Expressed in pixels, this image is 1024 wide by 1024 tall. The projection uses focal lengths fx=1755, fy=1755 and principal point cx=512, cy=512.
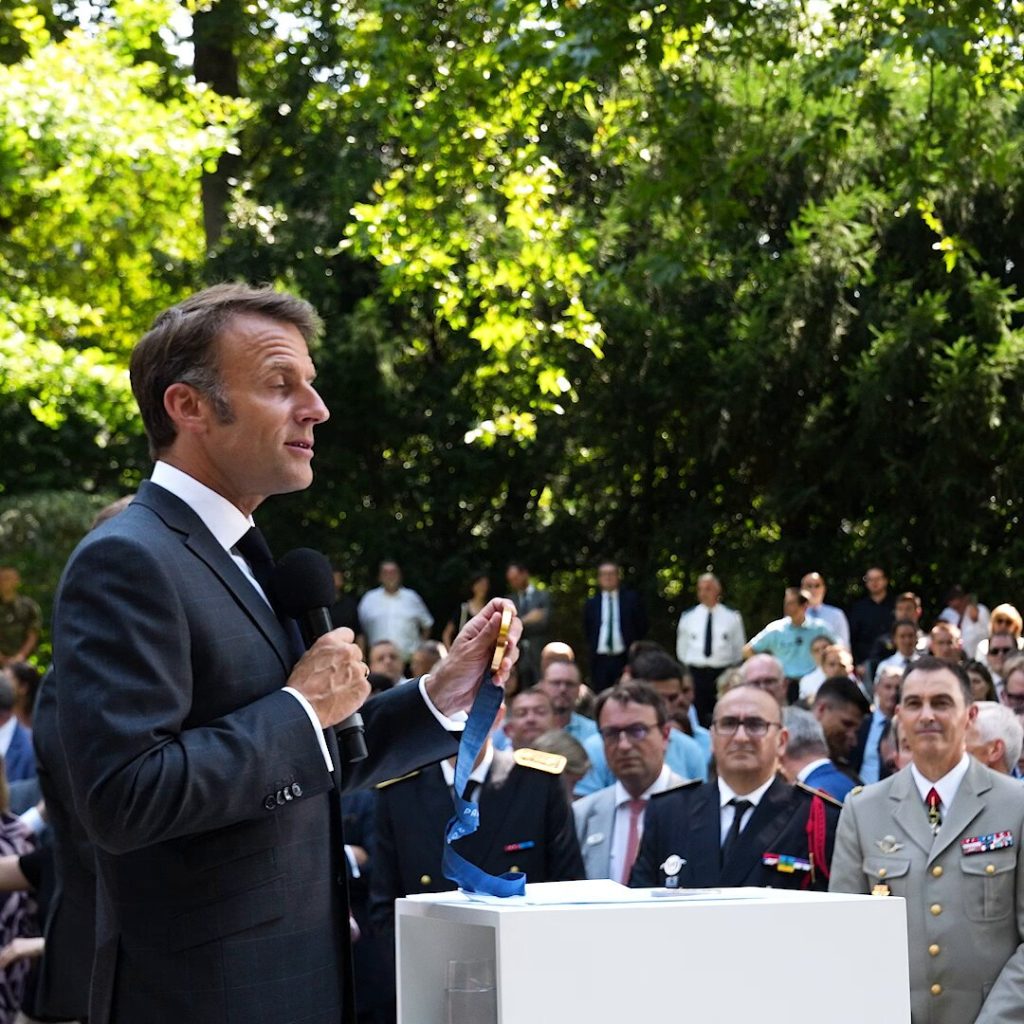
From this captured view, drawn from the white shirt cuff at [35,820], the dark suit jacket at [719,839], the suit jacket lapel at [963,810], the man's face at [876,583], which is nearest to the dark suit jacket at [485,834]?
the dark suit jacket at [719,839]

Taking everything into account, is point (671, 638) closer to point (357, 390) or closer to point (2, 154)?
point (357, 390)

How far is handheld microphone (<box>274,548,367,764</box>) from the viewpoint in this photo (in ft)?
9.87

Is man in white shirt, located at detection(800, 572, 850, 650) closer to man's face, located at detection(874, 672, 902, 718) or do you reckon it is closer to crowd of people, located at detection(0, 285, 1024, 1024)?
crowd of people, located at detection(0, 285, 1024, 1024)

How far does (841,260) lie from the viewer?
20578 millimetres

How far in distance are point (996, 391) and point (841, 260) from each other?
2477 millimetres

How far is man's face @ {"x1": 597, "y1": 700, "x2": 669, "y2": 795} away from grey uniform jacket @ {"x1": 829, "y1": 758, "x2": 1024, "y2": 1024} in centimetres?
186

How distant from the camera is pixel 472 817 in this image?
2.83 metres

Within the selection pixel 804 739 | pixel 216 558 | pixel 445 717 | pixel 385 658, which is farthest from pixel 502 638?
pixel 385 658

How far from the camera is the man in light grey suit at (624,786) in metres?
7.35

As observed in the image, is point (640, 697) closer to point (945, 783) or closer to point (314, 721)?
point (945, 783)

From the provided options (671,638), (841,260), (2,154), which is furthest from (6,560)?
(841,260)

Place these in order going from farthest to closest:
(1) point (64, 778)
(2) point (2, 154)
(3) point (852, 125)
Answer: (2) point (2, 154)
(3) point (852, 125)
(1) point (64, 778)

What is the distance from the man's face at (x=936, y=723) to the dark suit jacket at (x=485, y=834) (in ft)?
5.01

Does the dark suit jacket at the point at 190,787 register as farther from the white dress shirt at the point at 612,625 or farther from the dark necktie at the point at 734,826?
the white dress shirt at the point at 612,625
